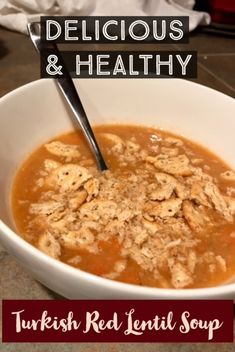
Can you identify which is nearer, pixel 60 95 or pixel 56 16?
pixel 60 95

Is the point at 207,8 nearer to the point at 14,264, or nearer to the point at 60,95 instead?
the point at 60,95

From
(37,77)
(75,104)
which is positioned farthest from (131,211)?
(37,77)

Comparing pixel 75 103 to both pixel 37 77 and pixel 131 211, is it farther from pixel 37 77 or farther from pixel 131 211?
pixel 37 77

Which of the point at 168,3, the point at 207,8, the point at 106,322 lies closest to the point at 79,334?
the point at 106,322

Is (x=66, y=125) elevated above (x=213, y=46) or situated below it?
below

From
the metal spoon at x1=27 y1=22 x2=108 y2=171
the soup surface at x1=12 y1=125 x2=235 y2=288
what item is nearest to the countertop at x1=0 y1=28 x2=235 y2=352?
the soup surface at x1=12 y1=125 x2=235 y2=288

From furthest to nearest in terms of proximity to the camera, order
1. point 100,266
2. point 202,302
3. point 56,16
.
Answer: point 56,16
point 100,266
point 202,302

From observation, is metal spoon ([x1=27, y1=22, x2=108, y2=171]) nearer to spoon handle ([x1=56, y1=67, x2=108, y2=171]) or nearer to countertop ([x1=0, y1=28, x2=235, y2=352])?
spoon handle ([x1=56, y1=67, x2=108, y2=171])
